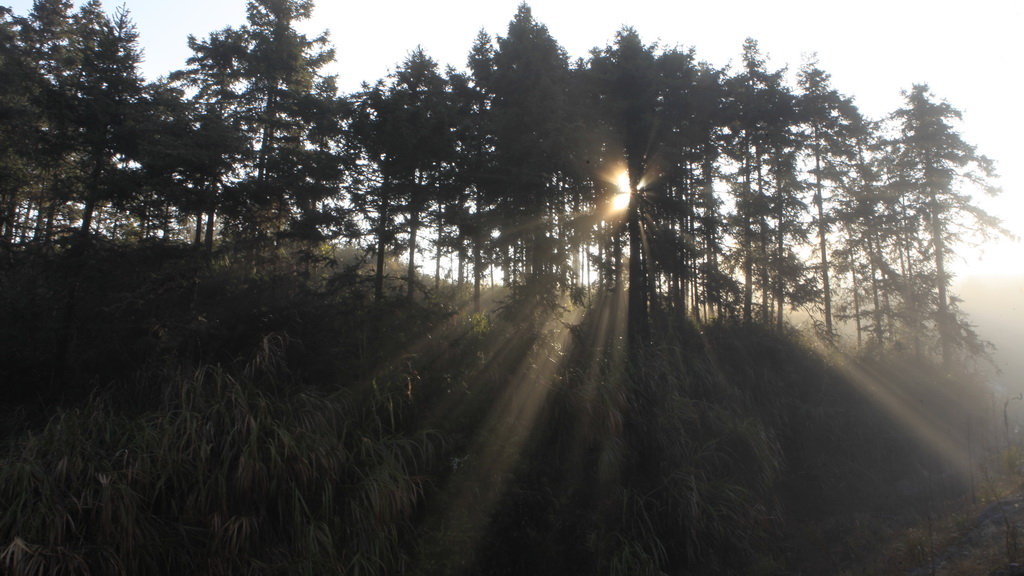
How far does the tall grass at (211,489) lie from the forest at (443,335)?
44 mm

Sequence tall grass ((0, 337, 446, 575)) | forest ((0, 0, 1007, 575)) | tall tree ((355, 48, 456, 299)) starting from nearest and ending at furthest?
1. tall grass ((0, 337, 446, 575))
2. forest ((0, 0, 1007, 575))
3. tall tree ((355, 48, 456, 299))

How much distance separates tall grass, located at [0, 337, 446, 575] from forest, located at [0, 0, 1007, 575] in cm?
4

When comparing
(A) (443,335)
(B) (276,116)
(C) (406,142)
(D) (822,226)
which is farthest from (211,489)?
(D) (822,226)

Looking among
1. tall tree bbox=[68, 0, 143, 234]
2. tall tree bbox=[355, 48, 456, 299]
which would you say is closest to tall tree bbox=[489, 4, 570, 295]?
tall tree bbox=[355, 48, 456, 299]

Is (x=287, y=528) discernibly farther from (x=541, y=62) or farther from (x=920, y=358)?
(x=920, y=358)

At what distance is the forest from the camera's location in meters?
8.14

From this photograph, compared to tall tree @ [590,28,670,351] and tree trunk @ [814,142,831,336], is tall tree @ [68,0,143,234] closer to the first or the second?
tall tree @ [590,28,670,351]

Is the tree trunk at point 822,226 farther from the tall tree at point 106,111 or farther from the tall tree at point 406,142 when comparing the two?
the tall tree at point 106,111

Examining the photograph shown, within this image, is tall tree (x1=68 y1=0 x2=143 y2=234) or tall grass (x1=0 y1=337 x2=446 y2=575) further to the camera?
tall tree (x1=68 y1=0 x2=143 y2=234)

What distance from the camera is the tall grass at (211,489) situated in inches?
269

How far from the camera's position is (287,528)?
7.87m

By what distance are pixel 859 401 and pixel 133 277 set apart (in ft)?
68.0

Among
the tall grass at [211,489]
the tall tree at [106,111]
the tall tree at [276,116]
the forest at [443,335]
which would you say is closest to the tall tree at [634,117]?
the forest at [443,335]

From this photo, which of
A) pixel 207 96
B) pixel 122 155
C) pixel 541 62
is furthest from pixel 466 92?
pixel 122 155
